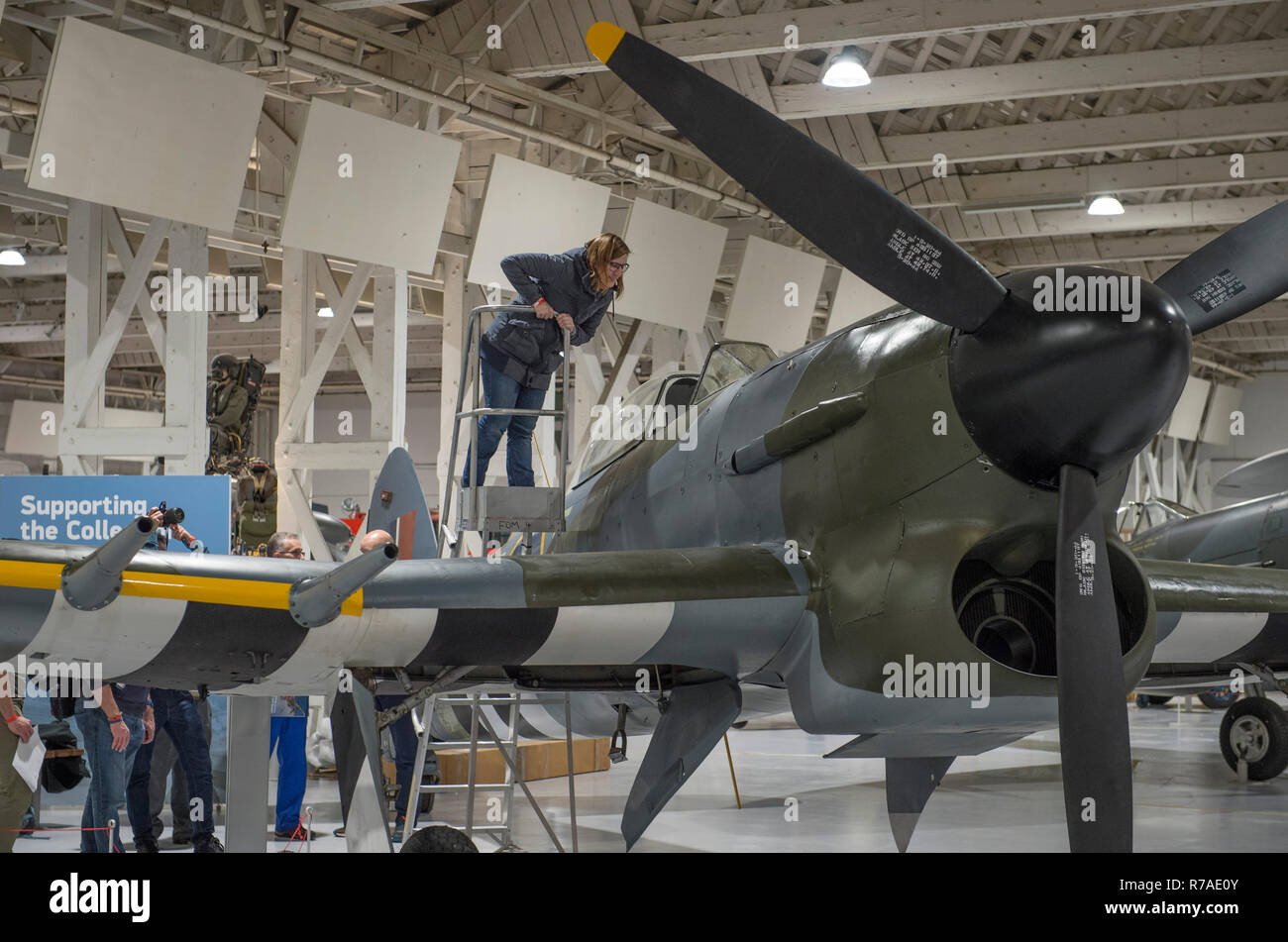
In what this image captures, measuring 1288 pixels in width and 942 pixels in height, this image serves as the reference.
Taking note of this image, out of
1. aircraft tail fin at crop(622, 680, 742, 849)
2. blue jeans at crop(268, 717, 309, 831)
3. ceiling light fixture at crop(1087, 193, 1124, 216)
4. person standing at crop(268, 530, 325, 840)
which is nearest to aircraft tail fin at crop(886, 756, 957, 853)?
aircraft tail fin at crop(622, 680, 742, 849)

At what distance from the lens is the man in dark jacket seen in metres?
5.97

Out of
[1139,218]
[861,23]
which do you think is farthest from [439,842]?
[1139,218]

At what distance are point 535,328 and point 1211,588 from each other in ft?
10.9

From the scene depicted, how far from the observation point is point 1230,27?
40.2 ft

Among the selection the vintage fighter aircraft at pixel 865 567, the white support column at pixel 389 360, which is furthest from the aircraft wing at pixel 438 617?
the white support column at pixel 389 360

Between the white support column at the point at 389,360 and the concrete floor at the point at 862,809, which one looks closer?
the concrete floor at the point at 862,809

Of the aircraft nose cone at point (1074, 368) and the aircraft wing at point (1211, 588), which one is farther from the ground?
the aircraft nose cone at point (1074, 368)

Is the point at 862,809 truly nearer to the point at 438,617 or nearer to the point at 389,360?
the point at 438,617

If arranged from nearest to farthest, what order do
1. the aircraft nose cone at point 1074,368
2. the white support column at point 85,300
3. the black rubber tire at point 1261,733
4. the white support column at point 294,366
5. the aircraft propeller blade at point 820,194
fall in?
the aircraft nose cone at point 1074,368 < the aircraft propeller blade at point 820,194 < the white support column at point 85,300 < the black rubber tire at point 1261,733 < the white support column at point 294,366

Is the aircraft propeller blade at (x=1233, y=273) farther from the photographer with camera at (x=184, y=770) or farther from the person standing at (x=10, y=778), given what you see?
the photographer with camera at (x=184, y=770)

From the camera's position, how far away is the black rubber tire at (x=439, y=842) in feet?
16.5

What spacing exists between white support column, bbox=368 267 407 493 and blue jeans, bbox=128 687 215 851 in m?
4.16

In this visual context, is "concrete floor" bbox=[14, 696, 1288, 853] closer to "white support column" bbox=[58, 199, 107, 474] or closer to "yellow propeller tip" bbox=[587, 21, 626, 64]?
"white support column" bbox=[58, 199, 107, 474]

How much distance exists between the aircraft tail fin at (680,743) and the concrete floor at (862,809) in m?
1.28
